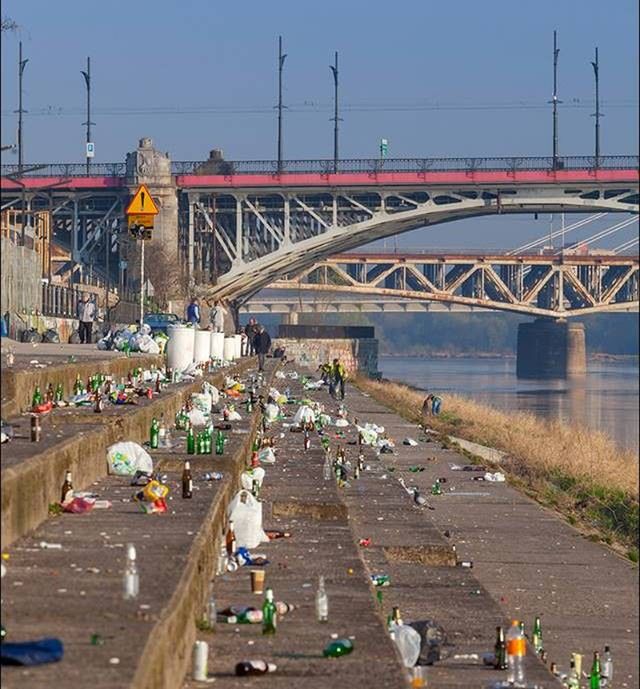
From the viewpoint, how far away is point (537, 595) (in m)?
18.8

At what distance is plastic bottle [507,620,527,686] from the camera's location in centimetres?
1155

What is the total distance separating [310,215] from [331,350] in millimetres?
12848

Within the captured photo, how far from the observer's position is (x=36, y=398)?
15797 millimetres

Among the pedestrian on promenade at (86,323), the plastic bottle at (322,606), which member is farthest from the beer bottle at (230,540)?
the pedestrian on promenade at (86,323)

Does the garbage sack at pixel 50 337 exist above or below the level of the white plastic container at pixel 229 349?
above

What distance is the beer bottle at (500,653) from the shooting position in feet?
39.8

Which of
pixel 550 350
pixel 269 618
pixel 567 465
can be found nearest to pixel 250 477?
pixel 269 618

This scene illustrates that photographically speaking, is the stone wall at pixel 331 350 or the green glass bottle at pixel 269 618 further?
the stone wall at pixel 331 350

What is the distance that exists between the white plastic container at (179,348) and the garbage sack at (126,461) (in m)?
18.5

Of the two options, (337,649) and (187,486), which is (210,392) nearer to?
(187,486)

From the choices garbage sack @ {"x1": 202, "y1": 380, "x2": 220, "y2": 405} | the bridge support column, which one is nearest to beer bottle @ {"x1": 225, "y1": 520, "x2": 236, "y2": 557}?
garbage sack @ {"x1": 202, "y1": 380, "x2": 220, "y2": 405}

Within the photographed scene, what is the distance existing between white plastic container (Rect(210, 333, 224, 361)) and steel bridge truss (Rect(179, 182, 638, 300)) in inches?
2335

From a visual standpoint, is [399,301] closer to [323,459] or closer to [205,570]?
[323,459]

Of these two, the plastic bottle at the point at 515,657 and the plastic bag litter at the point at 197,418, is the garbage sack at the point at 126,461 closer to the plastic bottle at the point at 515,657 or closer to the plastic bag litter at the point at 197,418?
the plastic bottle at the point at 515,657
